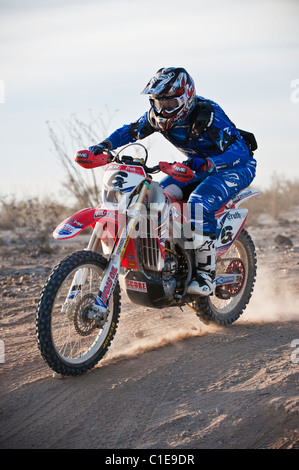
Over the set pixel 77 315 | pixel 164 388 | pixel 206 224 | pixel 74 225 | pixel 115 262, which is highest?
pixel 74 225

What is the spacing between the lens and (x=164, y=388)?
4.47 meters

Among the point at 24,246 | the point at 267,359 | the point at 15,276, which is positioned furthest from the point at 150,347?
the point at 24,246

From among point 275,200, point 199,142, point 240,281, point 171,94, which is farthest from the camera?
point 275,200

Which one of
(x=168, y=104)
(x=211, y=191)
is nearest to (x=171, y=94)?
(x=168, y=104)

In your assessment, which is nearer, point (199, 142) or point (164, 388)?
point (164, 388)

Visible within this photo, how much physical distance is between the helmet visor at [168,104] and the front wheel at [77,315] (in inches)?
67.0

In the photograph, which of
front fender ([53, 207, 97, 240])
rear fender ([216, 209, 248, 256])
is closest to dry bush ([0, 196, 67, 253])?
rear fender ([216, 209, 248, 256])

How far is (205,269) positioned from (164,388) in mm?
1437

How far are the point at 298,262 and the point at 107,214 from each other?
17.5ft

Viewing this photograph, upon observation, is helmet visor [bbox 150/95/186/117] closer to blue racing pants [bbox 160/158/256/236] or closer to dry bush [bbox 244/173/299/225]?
blue racing pants [bbox 160/158/256/236]

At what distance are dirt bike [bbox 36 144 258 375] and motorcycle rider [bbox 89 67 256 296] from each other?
0.51 ft

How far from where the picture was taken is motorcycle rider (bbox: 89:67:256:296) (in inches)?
212

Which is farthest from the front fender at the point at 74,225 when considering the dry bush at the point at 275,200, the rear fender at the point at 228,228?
the dry bush at the point at 275,200

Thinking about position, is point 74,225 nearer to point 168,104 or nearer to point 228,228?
point 168,104
